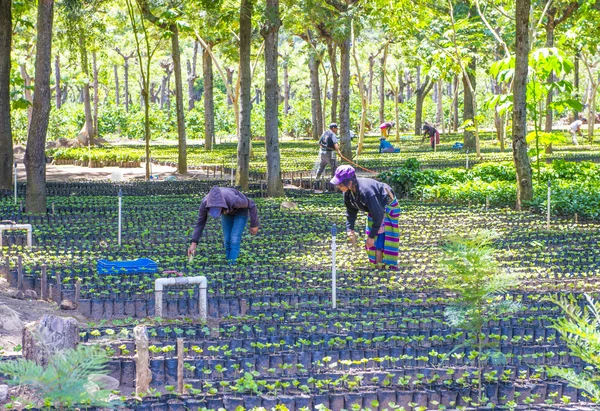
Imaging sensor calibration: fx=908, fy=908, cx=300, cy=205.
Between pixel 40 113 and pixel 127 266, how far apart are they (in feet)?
18.6

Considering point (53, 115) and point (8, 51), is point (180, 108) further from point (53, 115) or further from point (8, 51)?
point (53, 115)

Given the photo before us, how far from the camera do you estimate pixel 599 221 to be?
612 inches

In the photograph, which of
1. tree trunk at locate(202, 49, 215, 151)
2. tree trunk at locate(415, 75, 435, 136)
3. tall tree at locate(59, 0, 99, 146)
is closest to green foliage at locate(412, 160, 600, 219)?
tall tree at locate(59, 0, 99, 146)

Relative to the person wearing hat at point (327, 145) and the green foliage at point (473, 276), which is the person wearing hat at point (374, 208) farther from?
the person wearing hat at point (327, 145)

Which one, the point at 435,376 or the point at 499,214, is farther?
the point at 499,214

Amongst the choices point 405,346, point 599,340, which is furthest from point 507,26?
point 599,340

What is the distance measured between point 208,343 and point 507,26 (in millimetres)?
30974

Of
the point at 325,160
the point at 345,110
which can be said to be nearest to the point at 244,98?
the point at 325,160

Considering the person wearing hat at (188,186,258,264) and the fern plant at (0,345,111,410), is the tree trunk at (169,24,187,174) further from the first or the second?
the fern plant at (0,345,111,410)

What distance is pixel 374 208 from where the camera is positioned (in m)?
10.0

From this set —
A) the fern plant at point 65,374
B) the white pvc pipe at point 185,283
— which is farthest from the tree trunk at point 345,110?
the fern plant at point 65,374

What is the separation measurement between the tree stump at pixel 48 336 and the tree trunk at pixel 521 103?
36.4ft

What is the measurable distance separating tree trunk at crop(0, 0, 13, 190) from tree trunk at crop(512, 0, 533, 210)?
34.6 feet

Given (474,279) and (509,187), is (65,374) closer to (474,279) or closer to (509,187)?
(474,279)
